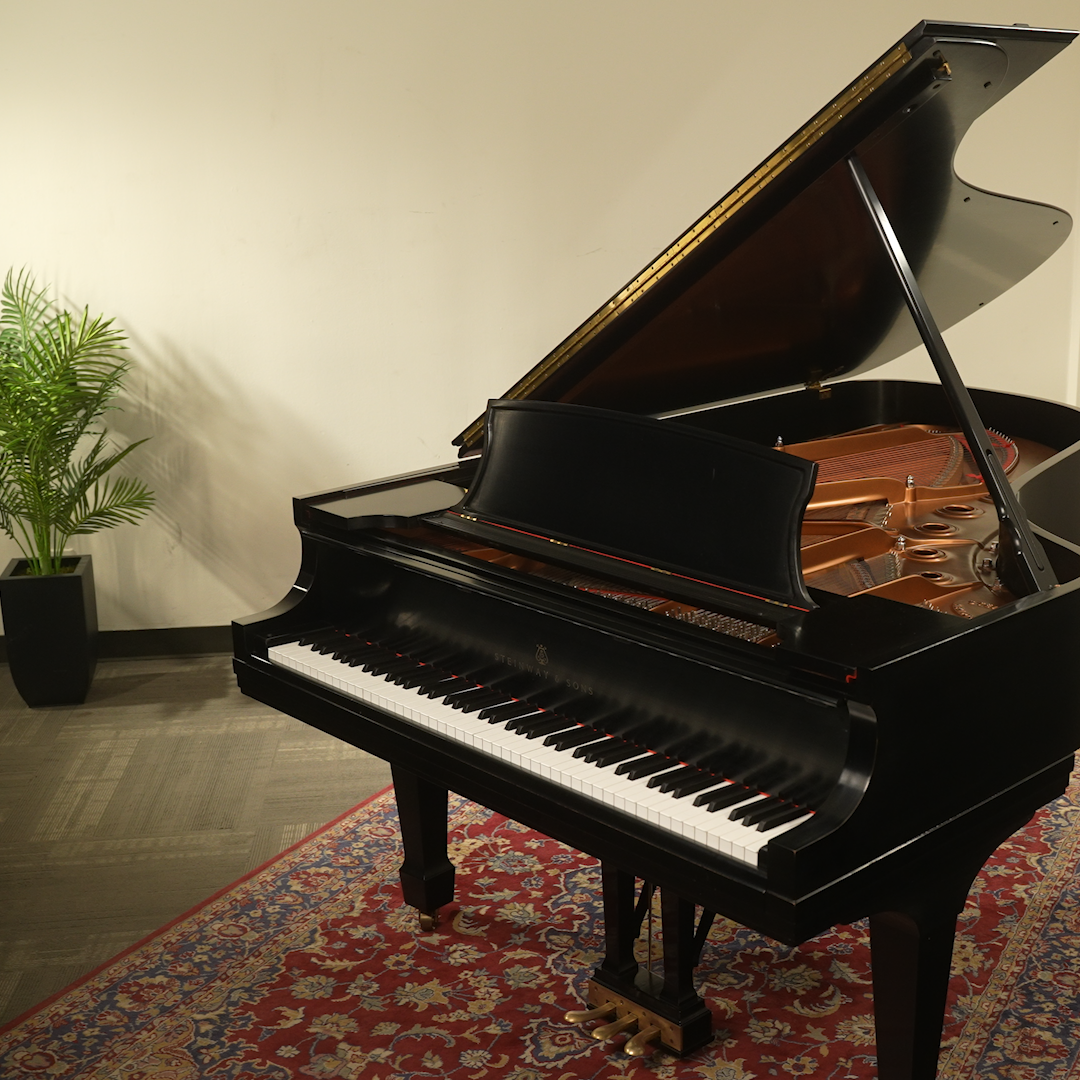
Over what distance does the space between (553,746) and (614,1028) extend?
2.43ft

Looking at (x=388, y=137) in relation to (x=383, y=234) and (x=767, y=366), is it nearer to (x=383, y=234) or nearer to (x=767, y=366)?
(x=383, y=234)

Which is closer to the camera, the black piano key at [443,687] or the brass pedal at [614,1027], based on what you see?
the black piano key at [443,687]

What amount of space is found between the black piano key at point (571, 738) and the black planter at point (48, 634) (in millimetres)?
2852

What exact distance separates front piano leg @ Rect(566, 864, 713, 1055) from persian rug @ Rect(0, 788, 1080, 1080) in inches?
2.4

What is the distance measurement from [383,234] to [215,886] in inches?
101

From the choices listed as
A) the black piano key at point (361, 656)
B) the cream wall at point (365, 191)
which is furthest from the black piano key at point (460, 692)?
the cream wall at point (365, 191)

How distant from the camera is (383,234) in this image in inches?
183

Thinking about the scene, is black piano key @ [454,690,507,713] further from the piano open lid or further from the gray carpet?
the gray carpet

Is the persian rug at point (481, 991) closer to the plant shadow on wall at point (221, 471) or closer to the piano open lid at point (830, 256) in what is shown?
the piano open lid at point (830, 256)

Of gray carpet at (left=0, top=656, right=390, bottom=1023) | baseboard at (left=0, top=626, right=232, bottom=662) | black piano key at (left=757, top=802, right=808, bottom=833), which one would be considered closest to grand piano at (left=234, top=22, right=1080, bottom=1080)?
black piano key at (left=757, top=802, right=808, bottom=833)

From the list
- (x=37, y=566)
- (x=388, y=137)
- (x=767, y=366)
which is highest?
(x=388, y=137)

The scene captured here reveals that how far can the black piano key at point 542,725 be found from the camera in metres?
2.08

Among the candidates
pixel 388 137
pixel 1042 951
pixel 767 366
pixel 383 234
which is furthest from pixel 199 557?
A: pixel 1042 951

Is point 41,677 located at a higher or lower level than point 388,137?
lower
